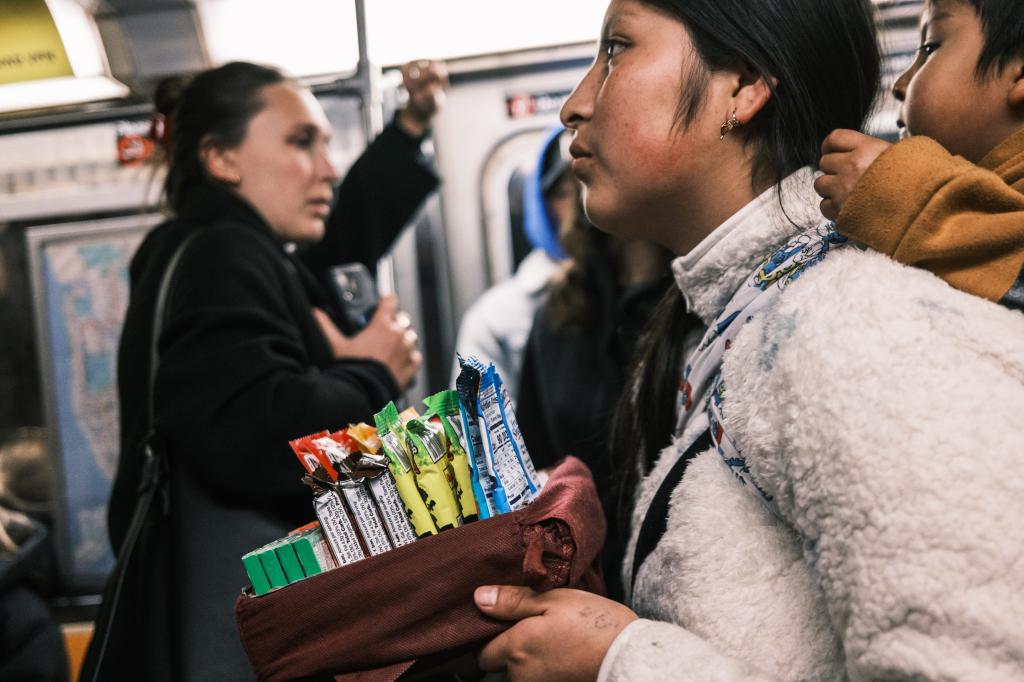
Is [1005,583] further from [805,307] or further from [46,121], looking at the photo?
[46,121]

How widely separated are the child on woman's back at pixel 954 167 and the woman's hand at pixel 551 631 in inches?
20.4

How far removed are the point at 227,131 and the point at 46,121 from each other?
1581 millimetres

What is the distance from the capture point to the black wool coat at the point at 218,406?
1.54 m

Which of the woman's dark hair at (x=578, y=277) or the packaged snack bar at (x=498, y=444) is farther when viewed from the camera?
the woman's dark hair at (x=578, y=277)

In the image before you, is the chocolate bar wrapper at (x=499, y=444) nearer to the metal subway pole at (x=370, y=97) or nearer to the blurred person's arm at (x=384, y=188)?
the blurred person's arm at (x=384, y=188)

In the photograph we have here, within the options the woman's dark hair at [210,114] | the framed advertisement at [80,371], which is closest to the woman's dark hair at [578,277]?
the woman's dark hair at [210,114]

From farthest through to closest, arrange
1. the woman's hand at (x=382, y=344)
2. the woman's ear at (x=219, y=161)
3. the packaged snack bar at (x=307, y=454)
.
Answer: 1. the woman's ear at (x=219, y=161)
2. the woman's hand at (x=382, y=344)
3. the packaged snack bar at (x=307, y=454)

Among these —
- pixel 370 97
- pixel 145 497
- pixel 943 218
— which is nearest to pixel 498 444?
pixel 943 218

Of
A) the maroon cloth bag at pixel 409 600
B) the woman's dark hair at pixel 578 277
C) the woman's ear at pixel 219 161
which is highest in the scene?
the woman's ear at pixel 219 161

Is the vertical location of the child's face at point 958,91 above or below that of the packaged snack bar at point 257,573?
above

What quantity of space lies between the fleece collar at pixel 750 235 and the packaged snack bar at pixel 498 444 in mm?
371

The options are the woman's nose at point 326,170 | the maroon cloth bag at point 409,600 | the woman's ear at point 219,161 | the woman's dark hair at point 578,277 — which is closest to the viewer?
the maroon cloth bag at point 409,600

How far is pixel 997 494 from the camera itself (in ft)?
2.42

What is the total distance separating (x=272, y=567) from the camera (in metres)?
1.05
